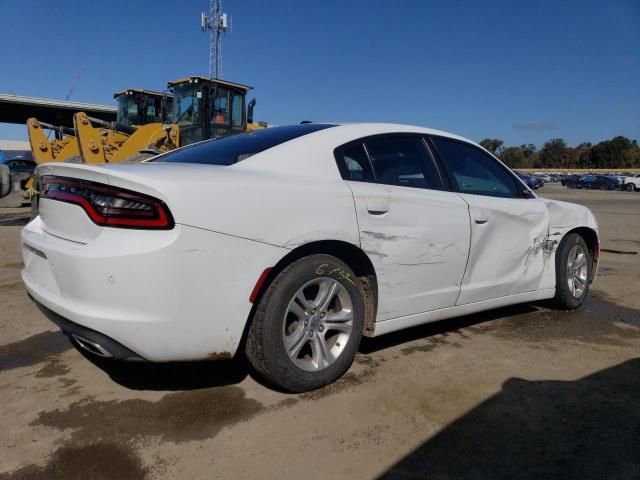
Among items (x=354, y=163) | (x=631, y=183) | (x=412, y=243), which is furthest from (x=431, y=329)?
(x=631, y=183)

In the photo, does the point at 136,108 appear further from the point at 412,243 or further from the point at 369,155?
the point at 412,243

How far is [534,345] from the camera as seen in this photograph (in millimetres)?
3539

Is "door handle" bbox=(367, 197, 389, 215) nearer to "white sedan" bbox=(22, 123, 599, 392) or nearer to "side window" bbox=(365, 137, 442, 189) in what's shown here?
"white sedan" bbox=(22, 123, 599, 392)

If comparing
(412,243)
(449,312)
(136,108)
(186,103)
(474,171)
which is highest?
(136,108)

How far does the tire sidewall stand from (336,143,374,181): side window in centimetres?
51

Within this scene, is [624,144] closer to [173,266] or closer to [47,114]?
[47,114]

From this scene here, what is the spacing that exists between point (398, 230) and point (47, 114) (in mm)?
37347

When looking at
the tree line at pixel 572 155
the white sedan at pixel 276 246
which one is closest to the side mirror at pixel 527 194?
the white sedan at pixel 276 246

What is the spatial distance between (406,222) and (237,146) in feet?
3.68

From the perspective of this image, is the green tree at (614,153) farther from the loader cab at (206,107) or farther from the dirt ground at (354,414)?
the dirt ground at (354,414)

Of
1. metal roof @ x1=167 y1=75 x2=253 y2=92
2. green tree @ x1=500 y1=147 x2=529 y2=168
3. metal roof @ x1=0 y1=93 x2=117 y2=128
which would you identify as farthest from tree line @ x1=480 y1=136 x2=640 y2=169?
metal roof @ x1=167 y1=75 x2=253 y2=92

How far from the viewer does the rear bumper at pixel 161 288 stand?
2162 millimetres

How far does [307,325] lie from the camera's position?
2.67m

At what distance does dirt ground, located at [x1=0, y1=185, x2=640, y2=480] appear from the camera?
6.82ft
